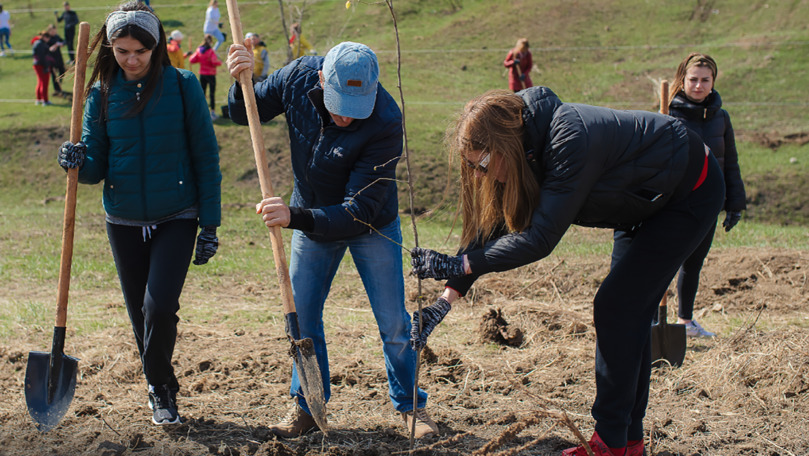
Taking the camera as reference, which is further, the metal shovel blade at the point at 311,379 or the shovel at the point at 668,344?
the shovel at the point at 668,344

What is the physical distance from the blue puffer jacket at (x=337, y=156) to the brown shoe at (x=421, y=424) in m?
0.99

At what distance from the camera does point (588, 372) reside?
4.84 m

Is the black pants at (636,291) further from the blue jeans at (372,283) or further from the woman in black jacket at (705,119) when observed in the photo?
the woman in black jacket at (705,119)

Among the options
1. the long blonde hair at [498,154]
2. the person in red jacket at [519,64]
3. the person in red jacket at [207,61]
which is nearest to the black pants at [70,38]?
the person in red jacket at [207,61]

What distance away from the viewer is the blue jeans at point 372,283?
361 centimetres

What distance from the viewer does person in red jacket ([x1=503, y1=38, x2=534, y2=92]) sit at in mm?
14344

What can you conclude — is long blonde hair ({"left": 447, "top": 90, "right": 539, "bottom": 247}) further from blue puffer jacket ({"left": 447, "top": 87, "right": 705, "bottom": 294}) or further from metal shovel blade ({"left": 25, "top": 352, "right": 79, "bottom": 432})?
metal shovel blade ({"left": 25, "top": 352, "right": 79, "bottom": 432})

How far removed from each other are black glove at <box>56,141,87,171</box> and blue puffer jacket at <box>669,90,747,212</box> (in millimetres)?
3791

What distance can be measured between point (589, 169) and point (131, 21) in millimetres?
2170

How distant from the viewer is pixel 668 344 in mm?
4887

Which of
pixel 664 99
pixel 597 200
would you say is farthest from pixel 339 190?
pixel 664 99

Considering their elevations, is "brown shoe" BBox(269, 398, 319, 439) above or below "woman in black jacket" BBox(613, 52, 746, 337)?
below

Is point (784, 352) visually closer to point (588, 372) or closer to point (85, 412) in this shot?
point (588, 372)

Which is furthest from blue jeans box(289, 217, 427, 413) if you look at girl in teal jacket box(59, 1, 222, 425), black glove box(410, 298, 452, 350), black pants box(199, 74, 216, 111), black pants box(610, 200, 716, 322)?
black pants box(199, 74, 216, 111)
